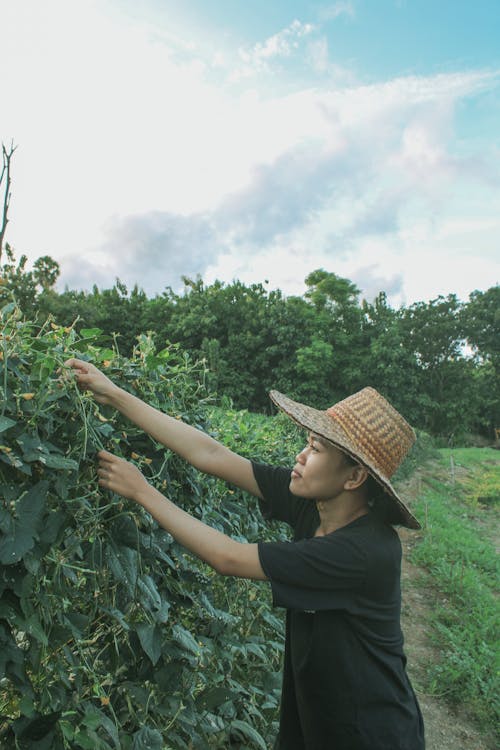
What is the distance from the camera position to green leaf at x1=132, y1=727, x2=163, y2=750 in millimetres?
1455

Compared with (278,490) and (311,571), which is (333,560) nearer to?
(311,571)

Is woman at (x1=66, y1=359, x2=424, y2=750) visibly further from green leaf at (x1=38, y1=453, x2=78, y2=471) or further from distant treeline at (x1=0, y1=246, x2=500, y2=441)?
distant treeline at (x1=0, y1=246, x2=500, y2=441)

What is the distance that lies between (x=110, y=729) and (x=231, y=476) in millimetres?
803

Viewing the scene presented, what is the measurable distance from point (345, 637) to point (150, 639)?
21.3 inches

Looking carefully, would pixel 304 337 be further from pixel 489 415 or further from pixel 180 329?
pixel 489 415

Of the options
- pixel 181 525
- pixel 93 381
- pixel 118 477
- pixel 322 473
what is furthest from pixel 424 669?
pixel 93 381

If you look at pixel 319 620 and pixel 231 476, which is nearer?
pixel 319 620

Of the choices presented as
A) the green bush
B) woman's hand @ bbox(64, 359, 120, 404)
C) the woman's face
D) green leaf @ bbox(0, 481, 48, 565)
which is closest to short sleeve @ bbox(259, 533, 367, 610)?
the woman's face

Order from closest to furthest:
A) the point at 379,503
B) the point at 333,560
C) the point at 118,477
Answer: the point at 118,477
the point at 333,560
the point at 379,503

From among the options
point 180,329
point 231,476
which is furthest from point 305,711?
point 180,329

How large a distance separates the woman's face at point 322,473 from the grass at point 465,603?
2.90 meters

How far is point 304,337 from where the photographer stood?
96.1 ft

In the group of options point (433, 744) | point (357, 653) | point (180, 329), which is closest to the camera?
point (357, 653)

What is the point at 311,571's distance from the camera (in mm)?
1548
